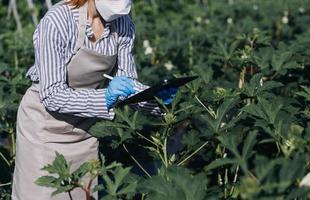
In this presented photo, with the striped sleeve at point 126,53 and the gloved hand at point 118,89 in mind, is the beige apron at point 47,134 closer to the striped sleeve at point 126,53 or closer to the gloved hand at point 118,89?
the striped sleeve at point 126,53

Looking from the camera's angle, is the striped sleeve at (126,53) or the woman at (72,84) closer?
the woman at (72,84)

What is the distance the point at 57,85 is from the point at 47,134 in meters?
0.27

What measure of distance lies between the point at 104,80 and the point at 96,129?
22 cm

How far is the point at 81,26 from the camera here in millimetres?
2602

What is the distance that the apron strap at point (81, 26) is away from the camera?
2602mm

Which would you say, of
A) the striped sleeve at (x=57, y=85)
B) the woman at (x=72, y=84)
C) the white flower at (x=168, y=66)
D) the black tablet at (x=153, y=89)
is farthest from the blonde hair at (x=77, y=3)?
the white flower at (x=168, y=66)

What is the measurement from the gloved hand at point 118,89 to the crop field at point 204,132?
2.7 inches

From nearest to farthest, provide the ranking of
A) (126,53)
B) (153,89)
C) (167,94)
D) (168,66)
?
(153,89) → (167,94) → (126,53) → (168,66)

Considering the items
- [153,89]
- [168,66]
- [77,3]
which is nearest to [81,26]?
[77,3]

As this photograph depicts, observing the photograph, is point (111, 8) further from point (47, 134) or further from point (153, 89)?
point (47, 134)

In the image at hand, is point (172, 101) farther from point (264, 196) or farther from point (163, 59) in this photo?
point (163, 59)

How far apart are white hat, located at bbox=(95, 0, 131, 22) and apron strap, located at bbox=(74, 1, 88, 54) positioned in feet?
0.17

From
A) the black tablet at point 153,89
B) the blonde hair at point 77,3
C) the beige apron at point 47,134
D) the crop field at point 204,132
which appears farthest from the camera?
the beige apron at point 47,134

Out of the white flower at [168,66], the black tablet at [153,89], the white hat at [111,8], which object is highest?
the white hat at [111,8]
